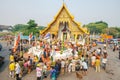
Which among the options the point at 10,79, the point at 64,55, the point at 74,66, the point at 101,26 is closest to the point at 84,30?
the point at 64,55

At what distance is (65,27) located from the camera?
119ft

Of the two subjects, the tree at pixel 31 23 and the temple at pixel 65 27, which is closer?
the temple at pixel 65 27

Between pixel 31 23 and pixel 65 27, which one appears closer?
pixel 65 27

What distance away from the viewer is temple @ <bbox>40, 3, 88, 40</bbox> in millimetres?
34469

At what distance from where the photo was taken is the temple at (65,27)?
3447 centimetres

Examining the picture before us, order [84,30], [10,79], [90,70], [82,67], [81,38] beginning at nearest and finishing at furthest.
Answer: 1. [10,79]
2. [82,67]
3. [90,70]
4. [84,30]
5. [81,38]

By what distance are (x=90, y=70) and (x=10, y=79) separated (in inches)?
280

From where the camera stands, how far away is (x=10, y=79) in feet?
48.7

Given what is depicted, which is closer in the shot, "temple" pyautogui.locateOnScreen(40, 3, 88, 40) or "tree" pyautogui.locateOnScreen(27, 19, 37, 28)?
"temple" pyautogui.locateOnScreen(40, 3, 88, 40)

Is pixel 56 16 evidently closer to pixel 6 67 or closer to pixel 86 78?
pixel 6 67

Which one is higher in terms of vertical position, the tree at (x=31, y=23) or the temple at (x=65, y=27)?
the tree at (x=31, y=23)

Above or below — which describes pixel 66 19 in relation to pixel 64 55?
above

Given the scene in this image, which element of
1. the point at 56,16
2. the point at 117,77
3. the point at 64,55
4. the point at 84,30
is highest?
the point at 56,16

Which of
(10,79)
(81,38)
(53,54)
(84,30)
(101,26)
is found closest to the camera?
(10,79)
